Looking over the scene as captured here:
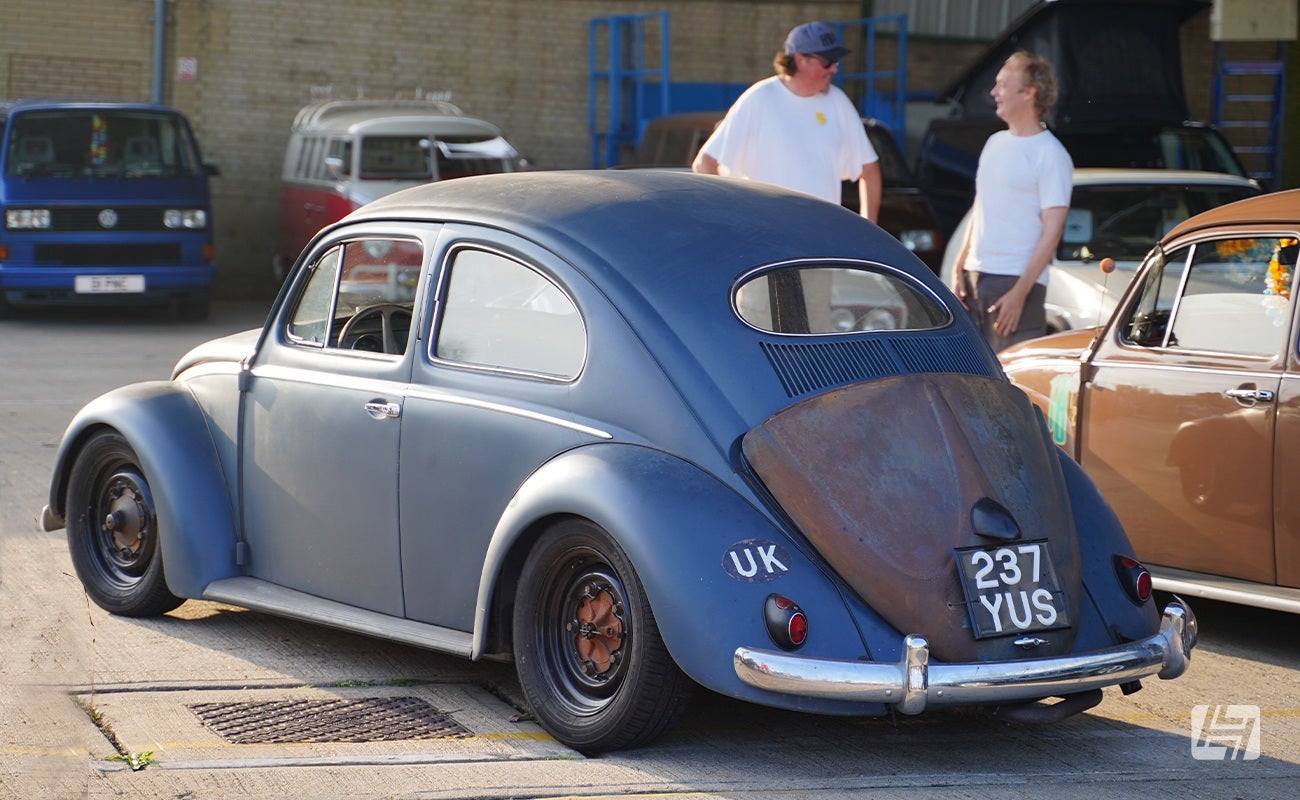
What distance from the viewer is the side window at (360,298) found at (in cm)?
538

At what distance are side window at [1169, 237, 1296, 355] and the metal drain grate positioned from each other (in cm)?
314

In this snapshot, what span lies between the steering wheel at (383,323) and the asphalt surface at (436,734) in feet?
3.39

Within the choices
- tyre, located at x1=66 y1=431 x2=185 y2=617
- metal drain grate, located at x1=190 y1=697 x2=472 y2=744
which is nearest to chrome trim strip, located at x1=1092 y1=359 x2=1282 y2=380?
metal drain grate, located at x1=190 y1=697 x2=472 y2=744

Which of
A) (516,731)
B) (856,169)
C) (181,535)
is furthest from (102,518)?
(856,169)

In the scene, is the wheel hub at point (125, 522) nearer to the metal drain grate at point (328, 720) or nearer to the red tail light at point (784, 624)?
the metal drain grate at point (328, 720)

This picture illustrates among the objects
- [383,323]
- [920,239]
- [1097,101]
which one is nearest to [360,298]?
[383,323]

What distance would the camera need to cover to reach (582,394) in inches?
186

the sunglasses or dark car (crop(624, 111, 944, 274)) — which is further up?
the sunglasses

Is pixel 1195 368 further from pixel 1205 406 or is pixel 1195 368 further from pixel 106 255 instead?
pixel 106 255

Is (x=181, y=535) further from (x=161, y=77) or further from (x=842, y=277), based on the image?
(x=161, y=77)

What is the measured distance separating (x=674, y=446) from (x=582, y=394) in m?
0.36

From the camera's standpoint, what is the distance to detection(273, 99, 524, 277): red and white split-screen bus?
16.4 m

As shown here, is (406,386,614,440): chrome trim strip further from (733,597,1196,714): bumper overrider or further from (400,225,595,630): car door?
(733,597,1196,714): bumper overrider

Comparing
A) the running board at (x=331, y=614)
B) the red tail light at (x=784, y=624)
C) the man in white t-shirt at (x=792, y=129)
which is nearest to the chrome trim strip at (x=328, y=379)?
the running board at (x=331, y=614)
